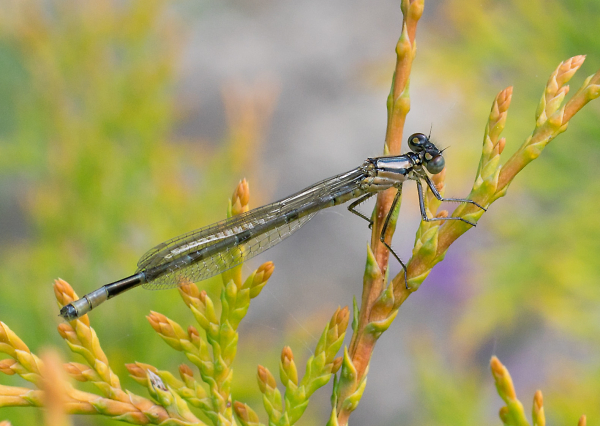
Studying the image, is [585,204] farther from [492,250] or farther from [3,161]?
[3,161]

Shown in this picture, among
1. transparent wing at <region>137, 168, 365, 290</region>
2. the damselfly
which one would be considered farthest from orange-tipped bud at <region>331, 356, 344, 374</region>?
transparent wing at <region>137, 168, 365, 290</region>

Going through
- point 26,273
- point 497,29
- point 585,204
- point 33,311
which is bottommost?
point 585,204

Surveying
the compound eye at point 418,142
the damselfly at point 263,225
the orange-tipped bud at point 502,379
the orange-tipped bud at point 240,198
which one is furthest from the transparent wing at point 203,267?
the orange-tipped bud at point 502,379

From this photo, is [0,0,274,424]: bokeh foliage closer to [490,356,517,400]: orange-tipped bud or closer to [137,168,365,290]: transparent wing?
[137,168,365,290]: transparent wing

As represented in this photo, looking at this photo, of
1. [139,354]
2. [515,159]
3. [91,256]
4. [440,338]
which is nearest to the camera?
[515,159]

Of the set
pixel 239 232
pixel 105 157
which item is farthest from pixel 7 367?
pixel 105 157

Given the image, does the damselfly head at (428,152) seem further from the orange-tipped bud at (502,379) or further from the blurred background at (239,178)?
the orange-tipped bud at (502,379)

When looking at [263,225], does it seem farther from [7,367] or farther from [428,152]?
[7,367]

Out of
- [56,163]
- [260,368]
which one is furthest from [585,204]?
[56,163]
